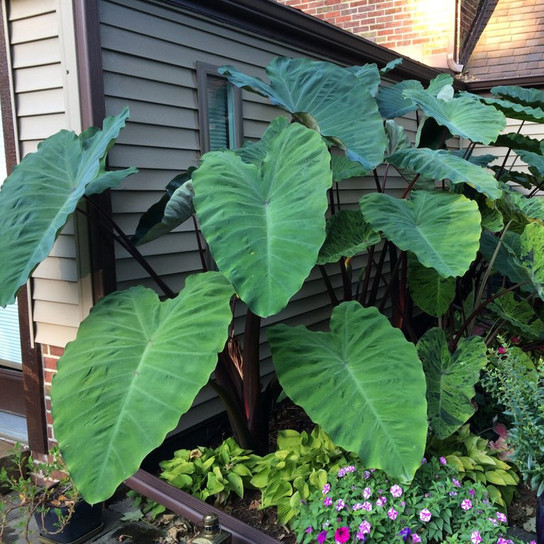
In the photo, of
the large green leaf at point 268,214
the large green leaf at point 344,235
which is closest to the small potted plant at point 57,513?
the large green leaf at point 268,214

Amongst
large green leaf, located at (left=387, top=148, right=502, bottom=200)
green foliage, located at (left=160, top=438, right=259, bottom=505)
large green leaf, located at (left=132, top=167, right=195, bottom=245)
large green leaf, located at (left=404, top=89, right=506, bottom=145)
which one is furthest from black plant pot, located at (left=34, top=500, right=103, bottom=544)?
large green leaf, located at (left=404, top=89, right=506, bottom=145)

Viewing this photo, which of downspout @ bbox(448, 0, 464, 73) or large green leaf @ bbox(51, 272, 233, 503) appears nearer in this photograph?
large green leaf @ bbox(51, 272, 233, 503)

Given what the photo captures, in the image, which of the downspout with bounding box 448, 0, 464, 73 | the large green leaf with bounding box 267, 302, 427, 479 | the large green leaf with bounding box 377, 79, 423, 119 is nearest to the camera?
the large green leaf with bounding box 267, 302, 427, 479

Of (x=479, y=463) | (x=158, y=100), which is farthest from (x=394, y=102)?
(x=479, y=463)

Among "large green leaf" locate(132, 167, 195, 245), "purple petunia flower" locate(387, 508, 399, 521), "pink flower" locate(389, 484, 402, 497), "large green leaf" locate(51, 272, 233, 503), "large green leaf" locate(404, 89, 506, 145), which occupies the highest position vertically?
"large green leaf" locate(404, 89, 506, 145)

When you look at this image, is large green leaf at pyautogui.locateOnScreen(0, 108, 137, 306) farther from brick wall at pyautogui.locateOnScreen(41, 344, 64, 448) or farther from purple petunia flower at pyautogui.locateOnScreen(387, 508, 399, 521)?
purple petunia flower at pyautogui.locateOnScreen(387, 508, 399, 521)

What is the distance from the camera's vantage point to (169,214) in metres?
2.02

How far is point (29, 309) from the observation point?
2.44 metres

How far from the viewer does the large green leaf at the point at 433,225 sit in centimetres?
199

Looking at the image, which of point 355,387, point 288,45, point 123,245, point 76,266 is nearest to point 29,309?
point 76,266

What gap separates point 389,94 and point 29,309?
7.36 feet

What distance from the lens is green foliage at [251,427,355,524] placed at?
2.06 meters

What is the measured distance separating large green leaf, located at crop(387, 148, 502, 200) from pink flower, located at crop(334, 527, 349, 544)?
4.33 ft

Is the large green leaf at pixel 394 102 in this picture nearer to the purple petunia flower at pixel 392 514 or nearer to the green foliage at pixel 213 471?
the green foliage at pixel 213 471
